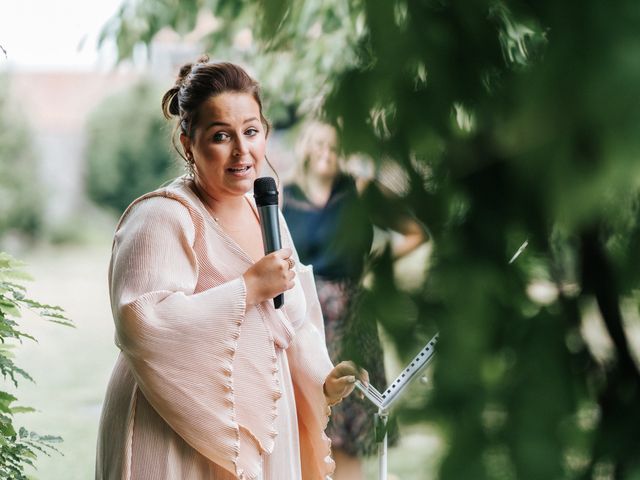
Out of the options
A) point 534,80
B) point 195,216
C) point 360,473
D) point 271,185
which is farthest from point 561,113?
point 360,473

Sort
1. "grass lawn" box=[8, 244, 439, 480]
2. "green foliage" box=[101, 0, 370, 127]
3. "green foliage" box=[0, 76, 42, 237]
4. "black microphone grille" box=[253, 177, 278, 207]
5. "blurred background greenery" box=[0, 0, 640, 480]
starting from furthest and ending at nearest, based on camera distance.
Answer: "green foliage" box=[0, 76, 42, 237] → "grass lawn" box=[8, 244, 439, 480] → "green foliage" box=[101, 0, 370, 127] → "black microphone grille" box=[253, 177, 278, 207] → "blurred background greenery" box=[0, 0, 640, 480]

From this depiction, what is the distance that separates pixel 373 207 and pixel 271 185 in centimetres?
126

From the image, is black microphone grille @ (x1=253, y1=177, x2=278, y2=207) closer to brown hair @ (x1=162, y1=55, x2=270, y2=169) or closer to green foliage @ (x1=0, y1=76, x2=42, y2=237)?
brown hair @ (x1=162, y1=55, x2=270, y2=169)

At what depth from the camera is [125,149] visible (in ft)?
32.2

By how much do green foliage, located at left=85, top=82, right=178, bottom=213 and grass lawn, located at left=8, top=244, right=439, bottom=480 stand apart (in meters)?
0.54

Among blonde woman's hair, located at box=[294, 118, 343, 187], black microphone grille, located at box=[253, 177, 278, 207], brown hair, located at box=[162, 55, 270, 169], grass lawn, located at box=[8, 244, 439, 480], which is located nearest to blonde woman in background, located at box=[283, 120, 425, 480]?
blonde woman's hair, located at box=[294, 118, 343, 187]

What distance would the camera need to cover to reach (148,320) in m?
1.74

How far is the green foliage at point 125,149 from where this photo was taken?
977 cm

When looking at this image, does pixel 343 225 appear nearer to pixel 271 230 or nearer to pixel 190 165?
pixel 271 230

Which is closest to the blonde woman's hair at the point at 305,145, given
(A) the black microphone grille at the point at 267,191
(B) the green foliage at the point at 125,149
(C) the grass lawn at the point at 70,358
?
(A) the black microphone grille at the point at 267,191

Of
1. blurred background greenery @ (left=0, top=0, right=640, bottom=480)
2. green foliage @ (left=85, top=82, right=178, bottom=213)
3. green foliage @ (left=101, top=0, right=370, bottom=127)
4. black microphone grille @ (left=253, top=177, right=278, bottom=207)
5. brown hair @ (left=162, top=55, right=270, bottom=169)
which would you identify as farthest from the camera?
green foliage @ (left=85, top=82, right=178, bottom=213)

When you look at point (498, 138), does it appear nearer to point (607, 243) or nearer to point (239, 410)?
point (607, 243)

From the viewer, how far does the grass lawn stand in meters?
5.61

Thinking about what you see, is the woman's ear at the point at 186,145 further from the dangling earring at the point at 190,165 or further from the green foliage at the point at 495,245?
the green foliage at the point at 495,245
